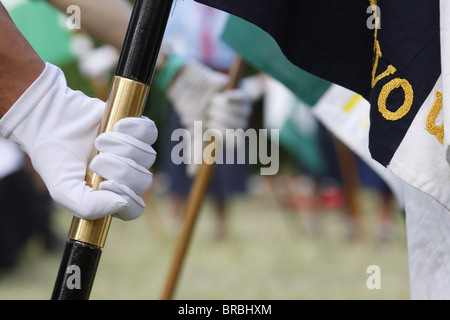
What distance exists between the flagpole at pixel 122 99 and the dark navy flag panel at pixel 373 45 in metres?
0.08

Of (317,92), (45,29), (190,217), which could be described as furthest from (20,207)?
(317,92)

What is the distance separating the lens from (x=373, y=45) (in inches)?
36.8

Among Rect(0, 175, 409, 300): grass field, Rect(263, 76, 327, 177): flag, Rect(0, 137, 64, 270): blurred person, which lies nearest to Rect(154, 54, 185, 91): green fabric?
Rect(0, 175, 409, 300): grass field

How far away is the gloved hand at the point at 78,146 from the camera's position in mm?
785

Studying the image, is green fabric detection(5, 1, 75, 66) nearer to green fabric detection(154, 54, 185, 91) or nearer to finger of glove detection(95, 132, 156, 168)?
green fabric detection(154, 54, 185, 91)

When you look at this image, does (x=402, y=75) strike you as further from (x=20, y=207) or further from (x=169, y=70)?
(x=20, y=207)

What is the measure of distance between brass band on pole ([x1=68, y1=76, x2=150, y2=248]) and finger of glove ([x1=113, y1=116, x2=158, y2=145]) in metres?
0.01

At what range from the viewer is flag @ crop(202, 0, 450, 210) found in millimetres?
822

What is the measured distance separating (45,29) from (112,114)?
3.11 meters

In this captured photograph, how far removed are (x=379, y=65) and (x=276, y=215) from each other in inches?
225

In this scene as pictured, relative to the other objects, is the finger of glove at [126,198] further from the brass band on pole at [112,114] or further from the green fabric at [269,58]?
the green fabric at [269,58]

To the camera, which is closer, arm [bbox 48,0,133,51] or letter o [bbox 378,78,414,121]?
letter o [bbox 378,78,414,121]

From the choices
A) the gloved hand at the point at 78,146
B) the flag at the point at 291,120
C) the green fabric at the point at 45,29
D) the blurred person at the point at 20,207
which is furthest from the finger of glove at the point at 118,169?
the flag at the point at 291,120
